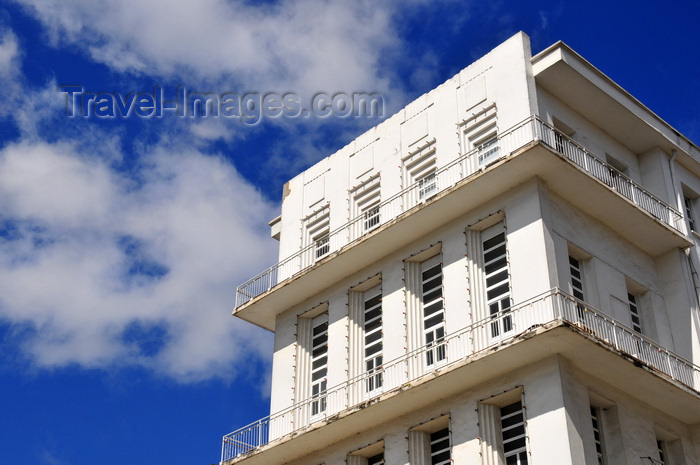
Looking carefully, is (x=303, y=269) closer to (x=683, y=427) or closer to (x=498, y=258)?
(x=498, y=258)

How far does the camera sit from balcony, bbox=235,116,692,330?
2636cm

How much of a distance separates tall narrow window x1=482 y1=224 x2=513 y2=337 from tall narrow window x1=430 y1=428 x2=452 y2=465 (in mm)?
2981

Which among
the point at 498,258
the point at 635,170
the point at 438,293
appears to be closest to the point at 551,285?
the point at 498,258

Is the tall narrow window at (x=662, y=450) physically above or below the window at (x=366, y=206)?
below

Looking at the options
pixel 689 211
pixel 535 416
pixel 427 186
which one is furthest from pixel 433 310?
pixel 689 211

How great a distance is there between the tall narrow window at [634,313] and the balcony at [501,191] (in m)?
1.65

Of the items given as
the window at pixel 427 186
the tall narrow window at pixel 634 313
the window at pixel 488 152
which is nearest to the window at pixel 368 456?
the window at pixel 427 186

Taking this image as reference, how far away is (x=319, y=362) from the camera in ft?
101

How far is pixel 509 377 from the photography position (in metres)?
24.3

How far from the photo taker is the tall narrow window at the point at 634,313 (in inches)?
1091

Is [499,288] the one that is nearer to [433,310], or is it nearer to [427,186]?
[433,310]

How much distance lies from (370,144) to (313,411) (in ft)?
30.0

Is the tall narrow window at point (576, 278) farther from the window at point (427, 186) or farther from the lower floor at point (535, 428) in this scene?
the window at point (427, 186)

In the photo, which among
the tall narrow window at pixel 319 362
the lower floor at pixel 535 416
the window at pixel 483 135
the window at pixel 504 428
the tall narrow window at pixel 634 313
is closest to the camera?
the lower floor at pixel 535 416
